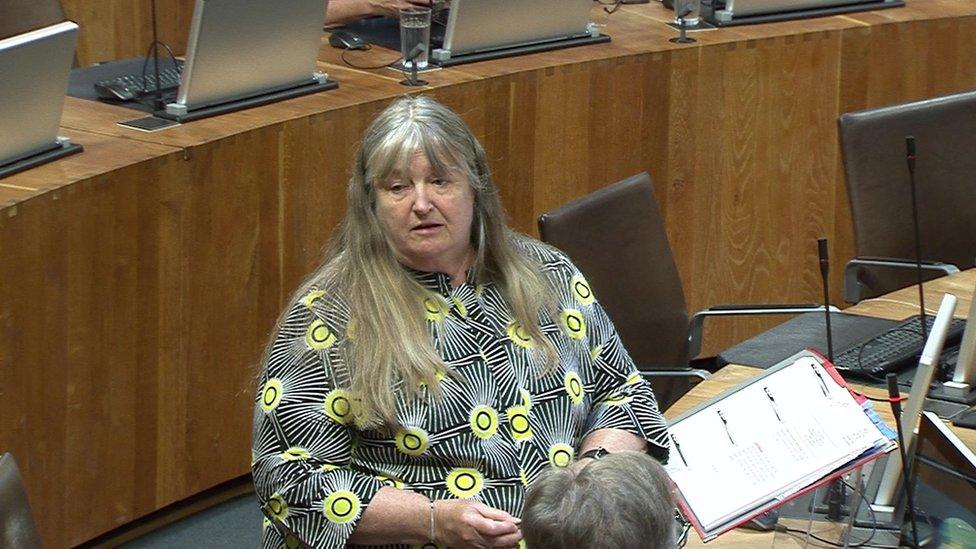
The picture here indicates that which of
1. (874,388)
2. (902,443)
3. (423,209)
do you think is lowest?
(874,388)

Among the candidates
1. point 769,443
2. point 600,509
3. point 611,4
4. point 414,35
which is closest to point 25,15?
point 414,35

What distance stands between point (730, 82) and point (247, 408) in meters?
1.57

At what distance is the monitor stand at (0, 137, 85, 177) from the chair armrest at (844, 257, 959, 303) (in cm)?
167

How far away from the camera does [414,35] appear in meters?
3.83

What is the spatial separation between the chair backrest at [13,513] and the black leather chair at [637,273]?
1245 millimetres

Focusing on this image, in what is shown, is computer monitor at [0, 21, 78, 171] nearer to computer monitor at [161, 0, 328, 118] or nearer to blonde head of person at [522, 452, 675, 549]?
computer monitor at [161, 0, 328, 118]

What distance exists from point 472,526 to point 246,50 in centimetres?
172

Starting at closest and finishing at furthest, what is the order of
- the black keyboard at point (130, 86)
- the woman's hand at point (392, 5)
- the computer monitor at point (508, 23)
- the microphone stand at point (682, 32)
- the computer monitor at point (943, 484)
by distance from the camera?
1. the computer monitor at point (943, 484)
2. the black keyboard at point (130, 86)
3. the computer monitor at point (508, 23)
4. the woman's hand at point (392, 5)
5. the microphone stand at point (682, 32)

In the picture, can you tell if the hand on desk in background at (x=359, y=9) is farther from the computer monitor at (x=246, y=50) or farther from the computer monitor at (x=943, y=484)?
the computer monitor at (x=943, y=484)

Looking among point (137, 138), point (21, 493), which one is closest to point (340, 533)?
point (21, 493)

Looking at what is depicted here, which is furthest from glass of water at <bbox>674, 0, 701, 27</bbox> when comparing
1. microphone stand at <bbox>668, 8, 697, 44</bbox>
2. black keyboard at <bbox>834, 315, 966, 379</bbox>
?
black keyboard at <bbox>834, 315, 966, 379</bbox>

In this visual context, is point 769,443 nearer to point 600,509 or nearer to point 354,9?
point 600,509

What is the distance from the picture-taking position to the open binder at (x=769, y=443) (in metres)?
2.13

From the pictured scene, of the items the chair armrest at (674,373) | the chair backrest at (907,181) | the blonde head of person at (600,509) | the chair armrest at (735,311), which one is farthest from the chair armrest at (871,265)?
the blonde head of person at (600,509)
